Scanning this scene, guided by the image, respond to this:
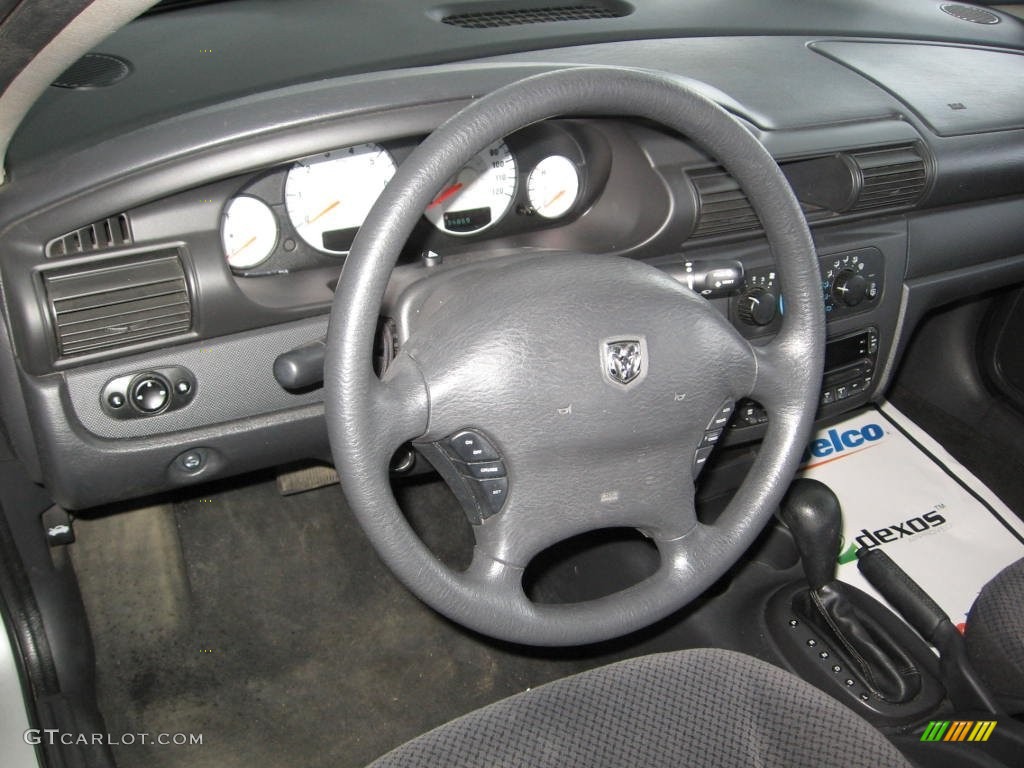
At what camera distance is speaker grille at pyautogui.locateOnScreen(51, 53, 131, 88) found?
1381 millimetres

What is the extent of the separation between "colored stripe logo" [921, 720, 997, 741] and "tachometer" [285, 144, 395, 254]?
120 centimetres

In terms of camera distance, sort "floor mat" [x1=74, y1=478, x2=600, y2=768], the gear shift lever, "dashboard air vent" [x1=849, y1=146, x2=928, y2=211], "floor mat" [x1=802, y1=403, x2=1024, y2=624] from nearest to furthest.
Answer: "dashboard air vent" [x1=849, y1=146, x2=928, y2=211]
the gear shift lever
"floor mat" [x1=74, y1=478, x2=600, y2=768]
"floor mat" [x1=802, y1=403, x2=1024, y2=624]

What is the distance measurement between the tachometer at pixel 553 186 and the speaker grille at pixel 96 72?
0.62 meters

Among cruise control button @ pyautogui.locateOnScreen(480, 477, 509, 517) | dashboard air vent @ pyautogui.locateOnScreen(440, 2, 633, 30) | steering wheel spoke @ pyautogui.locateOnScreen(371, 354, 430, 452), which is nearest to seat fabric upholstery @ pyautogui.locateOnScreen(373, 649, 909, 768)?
cruise control button @ pyautogui.locateOnScreen(480, 477, 509, 517)

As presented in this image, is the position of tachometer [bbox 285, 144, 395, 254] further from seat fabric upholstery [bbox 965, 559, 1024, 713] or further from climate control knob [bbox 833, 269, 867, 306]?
seat fabric upholstery [bbox 965, 559, 1024, 713]

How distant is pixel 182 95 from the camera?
134cm

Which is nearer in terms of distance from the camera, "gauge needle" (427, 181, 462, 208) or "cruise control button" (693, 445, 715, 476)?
"cruise control button" (693, 445, 715, 476)

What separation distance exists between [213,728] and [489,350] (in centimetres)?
124

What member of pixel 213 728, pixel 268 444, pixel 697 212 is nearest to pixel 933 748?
pixel 697 212

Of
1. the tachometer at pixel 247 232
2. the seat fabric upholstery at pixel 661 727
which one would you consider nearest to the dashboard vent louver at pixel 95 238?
the tachometer at pixel 247 232

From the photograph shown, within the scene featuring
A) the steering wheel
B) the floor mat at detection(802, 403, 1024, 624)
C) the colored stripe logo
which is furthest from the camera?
the floor mat at detection(802, 403, 1024, 624)

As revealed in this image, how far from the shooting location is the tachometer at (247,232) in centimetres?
129

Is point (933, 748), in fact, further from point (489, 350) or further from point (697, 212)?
point (489, 350)

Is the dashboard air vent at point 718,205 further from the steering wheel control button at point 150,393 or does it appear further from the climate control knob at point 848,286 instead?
the steering wheel control button at point 150,393
